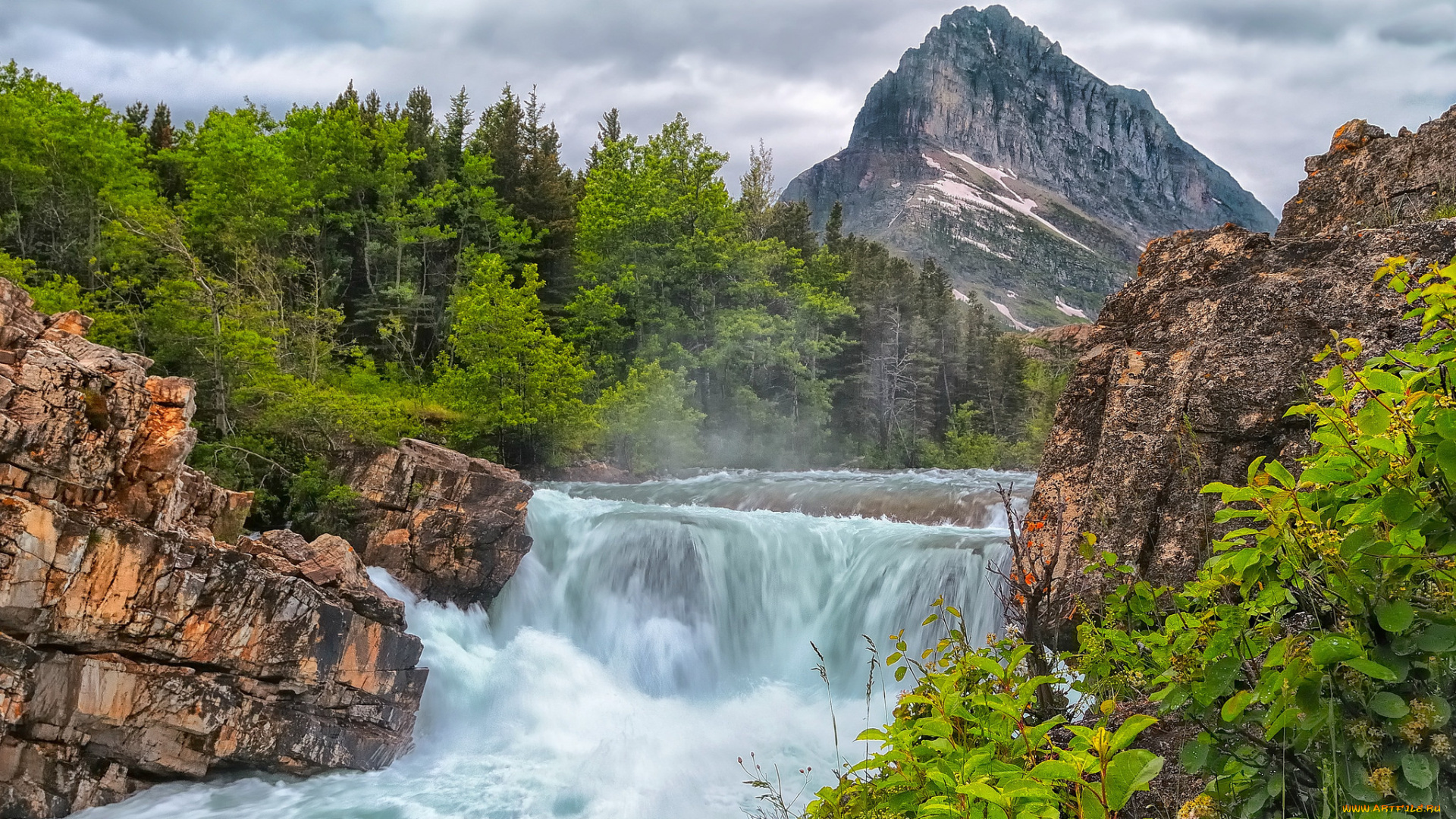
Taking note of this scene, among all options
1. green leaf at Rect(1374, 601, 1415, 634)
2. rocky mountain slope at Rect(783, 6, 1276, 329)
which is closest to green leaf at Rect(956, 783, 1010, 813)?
green leaf at Rect(1374, 601, 1415, 634)

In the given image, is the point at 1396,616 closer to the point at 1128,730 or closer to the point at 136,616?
the point at 1128,730

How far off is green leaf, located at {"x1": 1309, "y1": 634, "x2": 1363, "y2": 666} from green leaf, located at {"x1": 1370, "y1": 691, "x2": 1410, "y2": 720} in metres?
0.10

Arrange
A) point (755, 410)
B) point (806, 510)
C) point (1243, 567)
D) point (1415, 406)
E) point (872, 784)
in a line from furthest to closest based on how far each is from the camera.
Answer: point (755, 410) < point (806, 510) < point (872, 784) < point (1243, 567) < point (1415, 406)

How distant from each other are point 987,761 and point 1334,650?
0.82 metres

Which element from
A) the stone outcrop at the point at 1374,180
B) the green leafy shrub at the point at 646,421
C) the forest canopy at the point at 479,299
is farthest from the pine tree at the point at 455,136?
the stone outcrop at the point at 1374,180

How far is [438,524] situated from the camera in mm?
12211

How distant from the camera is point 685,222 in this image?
3064 centimetres

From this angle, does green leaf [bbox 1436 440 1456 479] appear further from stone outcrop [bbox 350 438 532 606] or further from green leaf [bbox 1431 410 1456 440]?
stone outcrop [bbox 350 438 532 606]

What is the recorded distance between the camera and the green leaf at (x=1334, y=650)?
143 cm

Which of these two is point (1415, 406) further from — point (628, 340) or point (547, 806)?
point (628, 340)

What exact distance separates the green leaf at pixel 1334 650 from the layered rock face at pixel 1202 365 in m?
2.05

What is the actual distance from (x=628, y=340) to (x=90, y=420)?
76.6 ft

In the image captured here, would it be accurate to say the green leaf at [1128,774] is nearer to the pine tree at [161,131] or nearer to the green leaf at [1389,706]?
the green leaf at [1389,706]

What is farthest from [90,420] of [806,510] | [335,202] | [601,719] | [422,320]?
[335,202]
